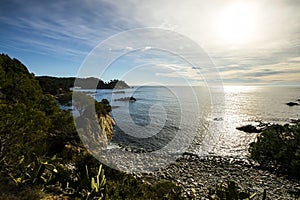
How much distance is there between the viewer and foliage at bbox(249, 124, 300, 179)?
29.2 ft

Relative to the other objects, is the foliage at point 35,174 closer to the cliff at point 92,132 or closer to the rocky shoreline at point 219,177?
the rocky shoreline at point 219,177

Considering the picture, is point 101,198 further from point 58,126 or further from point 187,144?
point 187,144

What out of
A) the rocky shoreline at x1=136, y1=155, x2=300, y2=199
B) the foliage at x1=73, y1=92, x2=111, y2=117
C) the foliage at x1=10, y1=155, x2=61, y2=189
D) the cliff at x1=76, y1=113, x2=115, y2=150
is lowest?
the rocky shoreline at x1=136, y1=155, x2=300, y2=199

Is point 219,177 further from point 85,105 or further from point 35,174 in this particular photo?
point 85,105

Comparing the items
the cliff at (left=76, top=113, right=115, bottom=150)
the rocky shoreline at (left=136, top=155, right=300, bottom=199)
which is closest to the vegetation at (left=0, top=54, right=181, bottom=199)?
the rocky shoreline at (left=136, top=155, right=300, bottom=199)

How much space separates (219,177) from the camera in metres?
15.6

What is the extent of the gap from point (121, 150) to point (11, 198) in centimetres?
1684

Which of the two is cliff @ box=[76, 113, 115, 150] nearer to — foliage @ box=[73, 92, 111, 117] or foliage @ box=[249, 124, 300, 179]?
foliage @ box=[73, 92, 111, 117]

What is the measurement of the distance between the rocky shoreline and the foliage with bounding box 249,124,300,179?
342 cm

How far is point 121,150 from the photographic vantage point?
21.5m

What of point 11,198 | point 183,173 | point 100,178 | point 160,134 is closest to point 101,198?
point 100,178

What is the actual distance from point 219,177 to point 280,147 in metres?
7.47

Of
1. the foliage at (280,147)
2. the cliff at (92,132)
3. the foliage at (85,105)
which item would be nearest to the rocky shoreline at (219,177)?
the foliage at (280,147)

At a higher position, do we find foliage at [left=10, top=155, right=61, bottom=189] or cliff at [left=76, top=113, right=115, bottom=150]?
foliage at [left=10, top=155, right=61, bottom=189]
